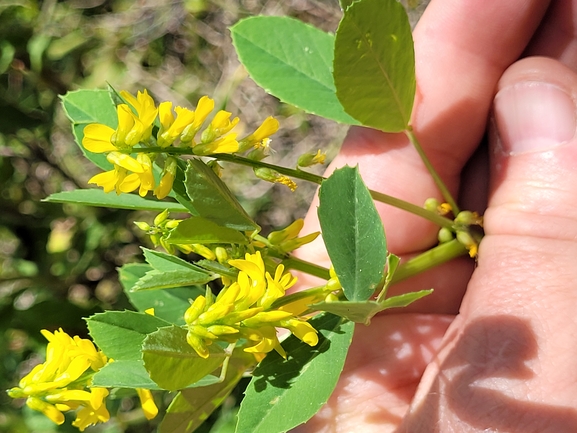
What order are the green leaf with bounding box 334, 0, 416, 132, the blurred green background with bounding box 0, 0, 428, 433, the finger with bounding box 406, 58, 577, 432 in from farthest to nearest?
the blurred green background with bounding box 0, 0, 428, 433 → the finger with bounding box 406, 58, 577, 432 → the green leaf with bounding box 334, 0, 416, 132

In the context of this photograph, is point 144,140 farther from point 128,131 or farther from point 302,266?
point 302,266

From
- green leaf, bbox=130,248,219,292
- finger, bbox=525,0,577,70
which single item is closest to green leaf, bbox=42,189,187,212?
green leaf, bbox=130,248,219,292

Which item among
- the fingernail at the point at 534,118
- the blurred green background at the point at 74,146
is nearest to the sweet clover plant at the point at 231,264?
the blurred green background at the point at 74,146

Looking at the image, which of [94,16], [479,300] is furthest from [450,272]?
[94,16]

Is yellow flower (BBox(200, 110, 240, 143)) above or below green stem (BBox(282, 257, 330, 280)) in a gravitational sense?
above

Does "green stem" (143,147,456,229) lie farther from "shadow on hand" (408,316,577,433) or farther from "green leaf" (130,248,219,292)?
"shadow on hand" (408,316,577,433)

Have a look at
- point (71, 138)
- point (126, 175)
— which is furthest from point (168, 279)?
point (71, 138)
